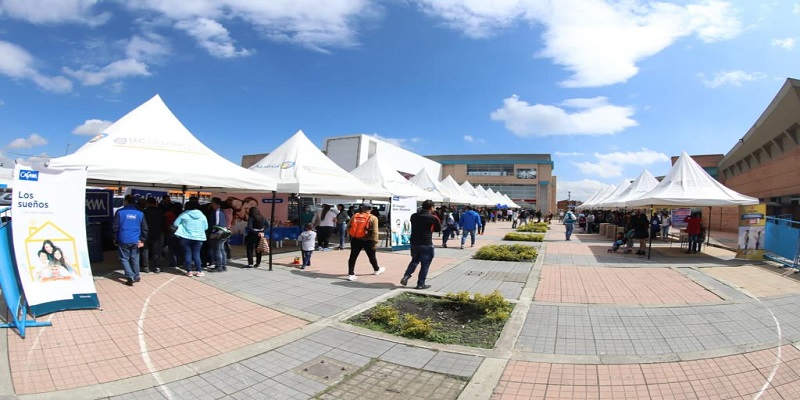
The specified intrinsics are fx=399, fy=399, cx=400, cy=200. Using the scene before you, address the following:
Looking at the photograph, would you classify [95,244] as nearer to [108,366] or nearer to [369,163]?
[108,366]

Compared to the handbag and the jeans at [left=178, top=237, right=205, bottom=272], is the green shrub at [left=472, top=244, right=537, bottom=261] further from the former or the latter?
the jeans at [left=178, top=237, right=205, bottom=272]

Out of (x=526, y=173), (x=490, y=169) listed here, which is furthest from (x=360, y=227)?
(x=490, y=169)

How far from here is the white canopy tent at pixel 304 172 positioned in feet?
35.6

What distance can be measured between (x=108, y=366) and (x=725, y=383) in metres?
5.92

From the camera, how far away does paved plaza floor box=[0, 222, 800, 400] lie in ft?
11.9

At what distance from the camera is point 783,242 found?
11094 mm

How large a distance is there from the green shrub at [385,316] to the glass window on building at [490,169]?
8187 cm

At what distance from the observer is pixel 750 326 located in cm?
539

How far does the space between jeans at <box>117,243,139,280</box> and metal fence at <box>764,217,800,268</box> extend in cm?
1472

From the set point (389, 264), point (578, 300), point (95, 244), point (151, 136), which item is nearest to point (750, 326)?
point (578, 300)

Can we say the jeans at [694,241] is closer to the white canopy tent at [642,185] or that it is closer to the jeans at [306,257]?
the white canopy tent at [642,185]

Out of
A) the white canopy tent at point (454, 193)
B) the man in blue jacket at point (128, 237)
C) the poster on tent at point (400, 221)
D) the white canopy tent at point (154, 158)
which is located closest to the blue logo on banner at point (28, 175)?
the man in blue jacket at point (128, 237)

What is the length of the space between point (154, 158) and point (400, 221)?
25.4 ft

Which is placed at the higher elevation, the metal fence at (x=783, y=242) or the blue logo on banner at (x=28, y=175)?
the blue logo on banner at (x=28, y=175)
